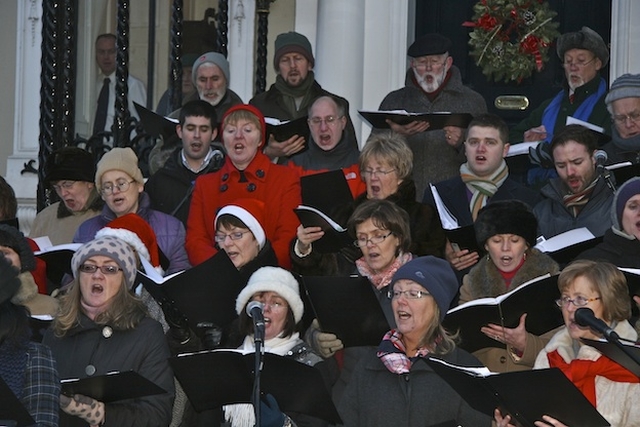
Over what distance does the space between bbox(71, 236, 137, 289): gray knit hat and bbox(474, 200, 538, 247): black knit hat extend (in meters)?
1.62

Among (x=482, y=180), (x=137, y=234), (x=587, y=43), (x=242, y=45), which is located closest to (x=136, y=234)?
(x=137, y=234)

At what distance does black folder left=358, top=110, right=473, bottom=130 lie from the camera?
333 inches

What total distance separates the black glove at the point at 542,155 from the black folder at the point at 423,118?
41 cm

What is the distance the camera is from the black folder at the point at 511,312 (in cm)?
645

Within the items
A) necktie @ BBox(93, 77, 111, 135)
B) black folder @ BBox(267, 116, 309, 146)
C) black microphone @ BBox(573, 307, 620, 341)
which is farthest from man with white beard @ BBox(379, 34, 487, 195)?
necktie @ BBox(93, 77, 111, 135)

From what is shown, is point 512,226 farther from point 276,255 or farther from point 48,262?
point 48,262

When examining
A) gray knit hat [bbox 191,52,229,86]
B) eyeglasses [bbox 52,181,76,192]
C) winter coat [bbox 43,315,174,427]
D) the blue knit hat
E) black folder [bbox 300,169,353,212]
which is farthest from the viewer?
gray knit hat [bbox 191,52,229,86]

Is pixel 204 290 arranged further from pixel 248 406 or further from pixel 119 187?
pixel 119 187

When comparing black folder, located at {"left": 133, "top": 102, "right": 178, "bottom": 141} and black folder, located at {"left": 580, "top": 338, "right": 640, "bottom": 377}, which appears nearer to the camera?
black folder, located at {"left": 580, "top": 338, "right": 640, "bottom": 377}

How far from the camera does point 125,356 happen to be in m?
6.63

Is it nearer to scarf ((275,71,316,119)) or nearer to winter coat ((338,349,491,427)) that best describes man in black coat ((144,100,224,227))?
scarf ((275,71,316,119))

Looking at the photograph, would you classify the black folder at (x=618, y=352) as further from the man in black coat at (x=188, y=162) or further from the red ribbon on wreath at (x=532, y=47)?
the red ribbon on wreath at (x=532, y=47)

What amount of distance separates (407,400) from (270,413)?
1.82 ft

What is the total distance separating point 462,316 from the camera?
21.5 ft
